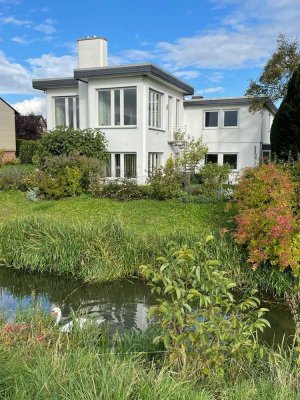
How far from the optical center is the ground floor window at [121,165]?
1781 cm

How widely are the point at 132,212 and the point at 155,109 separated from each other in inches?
336

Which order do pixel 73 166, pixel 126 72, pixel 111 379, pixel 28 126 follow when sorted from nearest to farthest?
pixel 111 379
pixel 73 166
pixel 126 72
pixel 28 126

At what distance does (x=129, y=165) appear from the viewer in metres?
17.9

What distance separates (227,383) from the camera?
3.37 metres

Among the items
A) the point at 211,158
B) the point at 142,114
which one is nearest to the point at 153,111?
the point at 142,114

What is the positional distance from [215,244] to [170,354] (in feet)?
13.7

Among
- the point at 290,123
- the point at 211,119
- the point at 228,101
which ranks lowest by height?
the point at 290,123

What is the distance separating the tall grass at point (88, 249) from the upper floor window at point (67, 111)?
41.0ft

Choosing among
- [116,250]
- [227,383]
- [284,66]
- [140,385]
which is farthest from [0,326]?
[284,66]

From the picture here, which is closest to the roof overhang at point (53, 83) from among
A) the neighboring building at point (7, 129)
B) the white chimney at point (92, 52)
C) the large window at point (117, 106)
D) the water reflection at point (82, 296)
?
the white chimney at point (92, 52)

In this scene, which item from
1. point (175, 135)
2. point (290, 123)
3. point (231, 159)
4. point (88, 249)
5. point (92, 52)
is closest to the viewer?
point (88, 249)

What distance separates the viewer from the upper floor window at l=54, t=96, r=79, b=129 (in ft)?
65.9

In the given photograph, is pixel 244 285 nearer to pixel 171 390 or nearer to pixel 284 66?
pixel 171 390

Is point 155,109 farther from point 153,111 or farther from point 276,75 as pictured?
point 276,75
